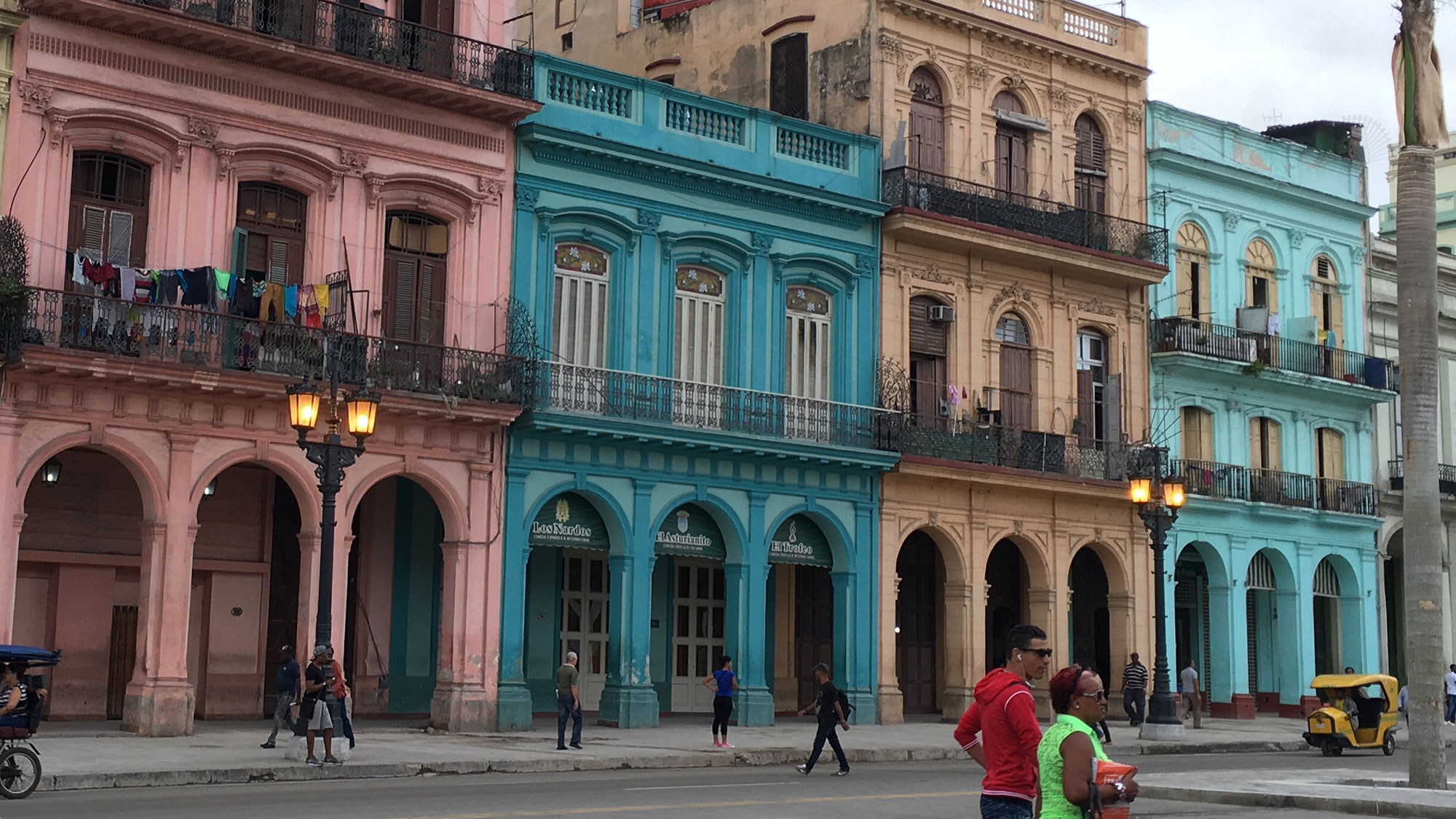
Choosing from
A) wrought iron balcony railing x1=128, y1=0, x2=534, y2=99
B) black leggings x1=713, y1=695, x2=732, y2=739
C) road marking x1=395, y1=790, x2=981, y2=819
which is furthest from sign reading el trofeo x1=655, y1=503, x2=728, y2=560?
road marking x1=395, y1=790, x2=981, y2=819

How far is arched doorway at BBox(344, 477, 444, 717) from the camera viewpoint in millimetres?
26781

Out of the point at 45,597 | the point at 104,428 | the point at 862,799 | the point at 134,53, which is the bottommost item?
the point at 862,799

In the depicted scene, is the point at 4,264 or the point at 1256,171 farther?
the point at 1256,171

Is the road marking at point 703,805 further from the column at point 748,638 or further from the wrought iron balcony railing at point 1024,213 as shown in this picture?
the wrought iron balcony railing at point 1024,213

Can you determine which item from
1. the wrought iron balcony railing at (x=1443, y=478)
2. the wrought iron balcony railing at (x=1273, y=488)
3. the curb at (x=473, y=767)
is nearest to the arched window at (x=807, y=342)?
the curb at (x=473, y=767)

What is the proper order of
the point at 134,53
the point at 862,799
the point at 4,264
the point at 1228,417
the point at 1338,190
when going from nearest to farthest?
the point at 862,799 < the point at 4,264 < the point at 134,53 < the point at 1228,417 < the point at 1338,190

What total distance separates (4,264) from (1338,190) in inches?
1160

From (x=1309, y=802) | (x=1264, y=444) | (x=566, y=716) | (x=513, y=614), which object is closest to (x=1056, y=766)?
(x=1309, y=802)

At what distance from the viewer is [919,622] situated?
33.7m

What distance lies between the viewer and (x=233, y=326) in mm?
23250

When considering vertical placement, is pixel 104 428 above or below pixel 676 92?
below

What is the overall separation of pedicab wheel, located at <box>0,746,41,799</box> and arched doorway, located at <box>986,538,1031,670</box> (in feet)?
70.8

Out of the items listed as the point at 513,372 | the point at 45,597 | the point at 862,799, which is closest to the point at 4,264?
the point at 45,597

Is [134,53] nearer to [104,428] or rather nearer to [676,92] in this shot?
[104,428]
